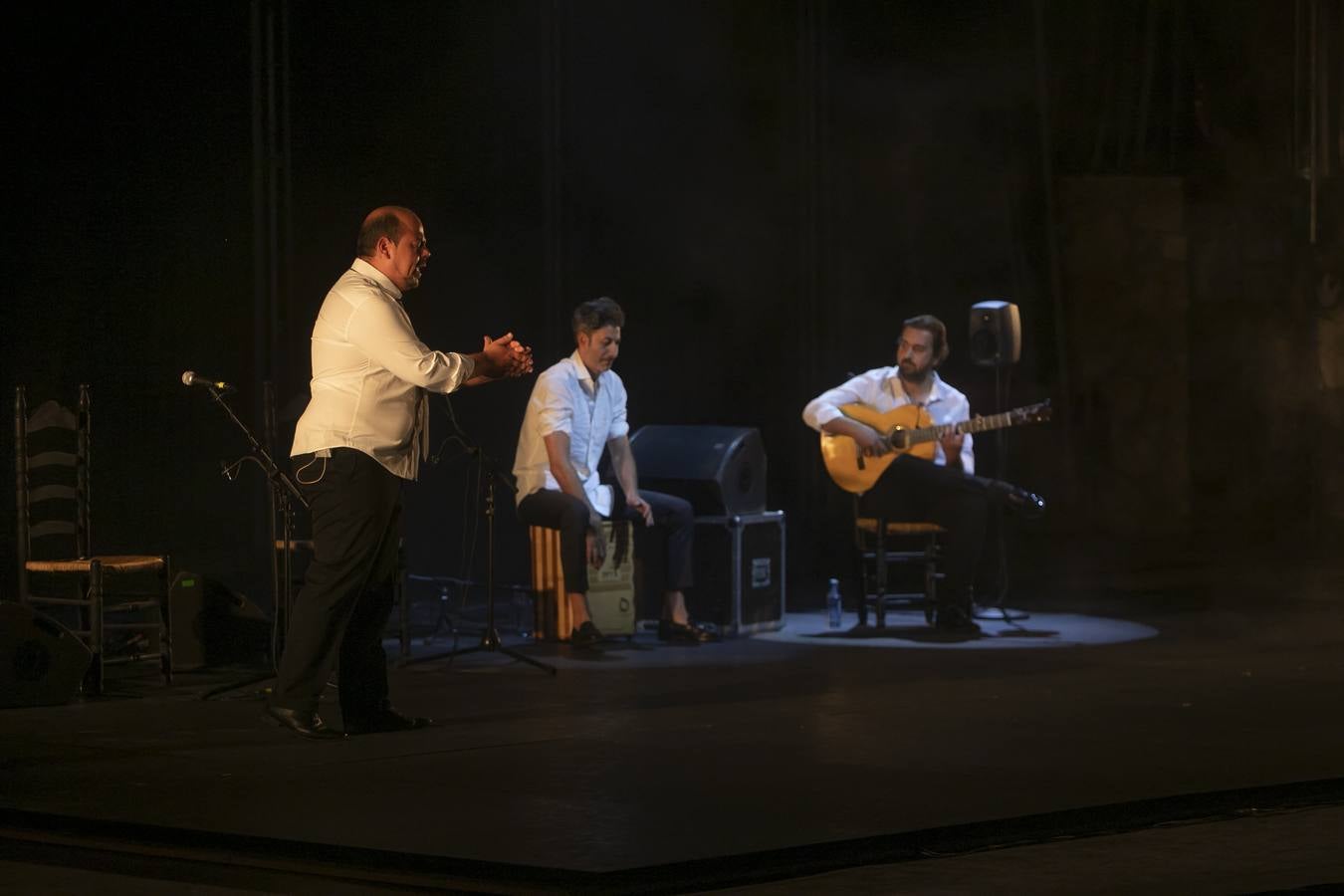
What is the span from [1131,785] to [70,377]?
4.34 m

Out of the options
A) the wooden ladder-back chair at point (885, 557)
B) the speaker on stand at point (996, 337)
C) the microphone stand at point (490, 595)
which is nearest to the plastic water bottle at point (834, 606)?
the wooden ladder-back chair at point (885, 557)

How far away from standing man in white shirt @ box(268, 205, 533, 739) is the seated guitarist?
3022 mm

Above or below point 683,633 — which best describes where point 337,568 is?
above

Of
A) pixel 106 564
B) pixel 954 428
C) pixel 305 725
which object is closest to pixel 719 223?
pixel 954 428

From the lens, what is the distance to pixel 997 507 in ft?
27.1

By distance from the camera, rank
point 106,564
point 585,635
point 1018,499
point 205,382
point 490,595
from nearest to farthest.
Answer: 1. point 205,382
2. point 106,564
3. point 490,595
4. point 585,635
5. point 1018,499

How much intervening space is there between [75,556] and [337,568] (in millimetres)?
2210

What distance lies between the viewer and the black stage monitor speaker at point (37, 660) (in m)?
5.91

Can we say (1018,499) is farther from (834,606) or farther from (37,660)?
(37,660)

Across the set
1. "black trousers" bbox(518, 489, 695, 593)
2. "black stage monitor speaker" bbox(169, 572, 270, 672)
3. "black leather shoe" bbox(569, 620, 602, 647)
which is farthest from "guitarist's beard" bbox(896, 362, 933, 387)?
"black stage monitor speaker" bbox(169, 572, 270, 672)

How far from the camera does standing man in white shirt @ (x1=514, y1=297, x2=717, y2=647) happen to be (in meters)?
7.40

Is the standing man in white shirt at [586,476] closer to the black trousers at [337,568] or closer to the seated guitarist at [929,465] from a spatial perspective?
the seated guitarist at [929,465]

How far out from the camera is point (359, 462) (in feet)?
17.1


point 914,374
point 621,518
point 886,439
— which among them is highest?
point 914,374
